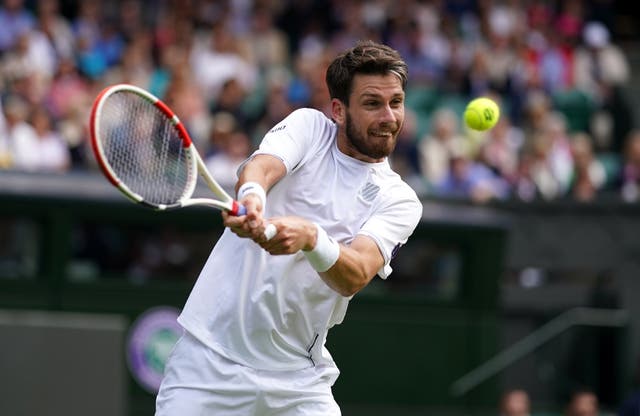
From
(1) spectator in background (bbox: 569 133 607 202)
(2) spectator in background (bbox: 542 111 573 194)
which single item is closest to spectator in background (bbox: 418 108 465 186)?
(2) spectator in background (bbox: 542 111 573 194)

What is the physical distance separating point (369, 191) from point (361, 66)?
1.90ft

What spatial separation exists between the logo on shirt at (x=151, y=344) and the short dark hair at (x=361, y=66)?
248 inches

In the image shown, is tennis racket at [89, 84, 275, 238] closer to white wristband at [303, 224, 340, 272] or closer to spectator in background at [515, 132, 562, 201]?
white wristband at [303, 224, 340, 272]

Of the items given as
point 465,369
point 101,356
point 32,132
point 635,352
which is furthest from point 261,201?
point 635,352

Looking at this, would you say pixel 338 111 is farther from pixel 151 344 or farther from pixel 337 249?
pixel 151 344

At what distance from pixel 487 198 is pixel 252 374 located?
315 inches

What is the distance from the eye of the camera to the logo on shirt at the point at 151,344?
11891mm

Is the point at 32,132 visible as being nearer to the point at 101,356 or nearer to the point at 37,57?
the point at 37,57

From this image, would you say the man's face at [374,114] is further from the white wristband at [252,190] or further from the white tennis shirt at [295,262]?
the white wristband at [252,190]

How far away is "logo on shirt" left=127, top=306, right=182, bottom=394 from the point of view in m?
11.9

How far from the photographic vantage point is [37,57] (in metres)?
13.5

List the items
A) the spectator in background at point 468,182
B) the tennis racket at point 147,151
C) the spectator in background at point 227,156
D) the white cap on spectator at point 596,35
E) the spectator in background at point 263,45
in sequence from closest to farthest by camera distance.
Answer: the tennis racket at point 147,151
the spectator in background at point 227,156
the spectator in background at point 468,182
the spectator in background at point 263,45
the white cap on spectator at point 596,35


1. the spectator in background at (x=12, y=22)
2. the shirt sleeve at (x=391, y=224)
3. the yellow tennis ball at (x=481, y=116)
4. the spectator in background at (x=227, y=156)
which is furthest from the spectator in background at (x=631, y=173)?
the shirt sleeve at (x=391, y=224)

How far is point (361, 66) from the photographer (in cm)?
587
